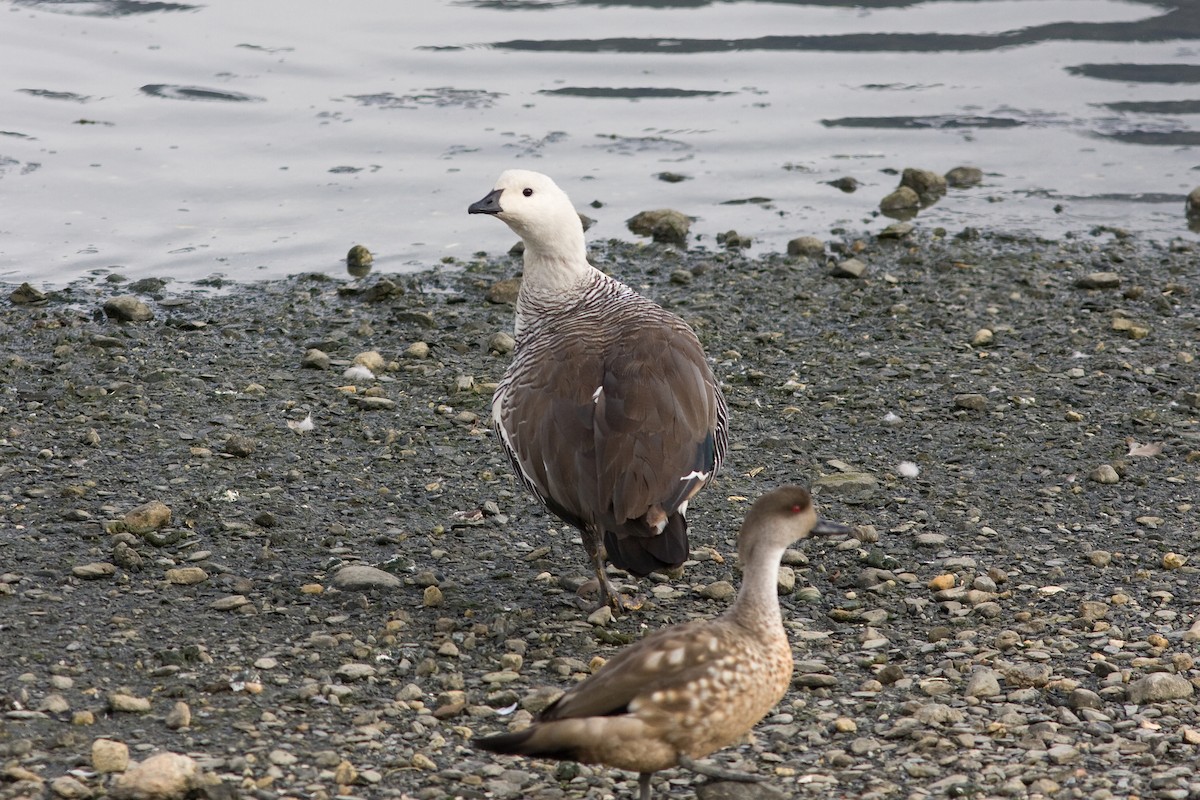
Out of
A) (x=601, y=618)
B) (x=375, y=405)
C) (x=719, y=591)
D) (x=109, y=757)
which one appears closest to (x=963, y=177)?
(x=375, y=405)

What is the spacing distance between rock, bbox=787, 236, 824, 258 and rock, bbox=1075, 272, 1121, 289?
6.72 ft

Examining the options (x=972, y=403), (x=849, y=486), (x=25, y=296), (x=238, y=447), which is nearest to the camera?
(x=849, y=486)

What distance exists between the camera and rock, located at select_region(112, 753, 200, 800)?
4625mm

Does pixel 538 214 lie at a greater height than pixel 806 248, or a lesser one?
greater

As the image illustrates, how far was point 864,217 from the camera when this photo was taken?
12984mm

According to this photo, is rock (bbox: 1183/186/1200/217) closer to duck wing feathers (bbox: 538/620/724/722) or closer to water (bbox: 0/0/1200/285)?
water (bbox: 0/0/1200/285)

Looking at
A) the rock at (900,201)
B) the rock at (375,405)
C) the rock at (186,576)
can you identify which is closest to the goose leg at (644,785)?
the rock at (186,576)

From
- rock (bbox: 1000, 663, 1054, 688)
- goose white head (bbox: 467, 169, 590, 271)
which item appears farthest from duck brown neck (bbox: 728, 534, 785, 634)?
goose white head (bbox: 467, 169, 590, 271)

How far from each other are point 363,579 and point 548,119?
9913 millimetres

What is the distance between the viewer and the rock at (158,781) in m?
4.62

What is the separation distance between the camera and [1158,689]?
5.53 metres

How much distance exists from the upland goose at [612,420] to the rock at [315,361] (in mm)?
2198

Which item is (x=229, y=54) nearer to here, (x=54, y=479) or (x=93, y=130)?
(x=93, y=130)

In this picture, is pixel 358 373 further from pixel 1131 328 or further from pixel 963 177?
pixel 963 177
